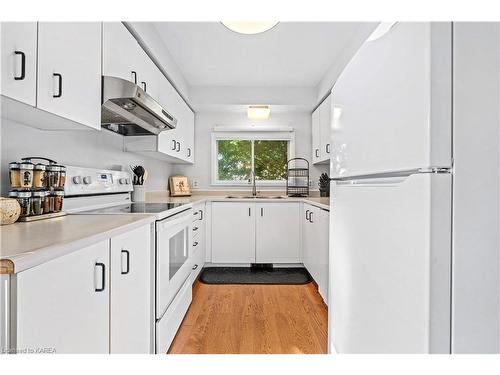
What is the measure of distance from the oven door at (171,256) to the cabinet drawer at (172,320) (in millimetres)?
44

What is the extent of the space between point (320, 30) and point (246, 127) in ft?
6.04

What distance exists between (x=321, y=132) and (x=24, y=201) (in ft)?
9.52

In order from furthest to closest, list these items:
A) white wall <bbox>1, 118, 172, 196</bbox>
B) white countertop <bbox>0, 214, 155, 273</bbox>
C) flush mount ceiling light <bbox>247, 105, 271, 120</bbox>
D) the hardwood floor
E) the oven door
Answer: flush mount ceiling light <bbox>247, 105, 271, 120</bbox> → the hardwood floor → the oven door → white wall <bbox>1, 118, 172, 196</bbox> → white countertop <bbox>0, 214, 155, 273</bbox>

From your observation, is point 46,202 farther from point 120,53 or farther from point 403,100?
point 403,100

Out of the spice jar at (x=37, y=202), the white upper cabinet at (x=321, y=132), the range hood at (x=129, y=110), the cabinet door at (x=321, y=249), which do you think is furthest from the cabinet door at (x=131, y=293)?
the white upper cabinet at (x=321, y=132)

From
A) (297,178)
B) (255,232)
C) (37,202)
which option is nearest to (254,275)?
(255,232)

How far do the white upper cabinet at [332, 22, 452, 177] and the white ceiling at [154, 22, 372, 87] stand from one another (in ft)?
4.95

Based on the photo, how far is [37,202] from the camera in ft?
4.04

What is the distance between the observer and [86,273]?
866 mm

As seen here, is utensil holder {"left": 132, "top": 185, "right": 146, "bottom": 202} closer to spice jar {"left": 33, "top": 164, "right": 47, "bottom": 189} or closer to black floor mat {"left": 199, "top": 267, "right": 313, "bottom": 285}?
black floor mat {"left": 199, "top": 267, "right": 313, "bottom": 285}

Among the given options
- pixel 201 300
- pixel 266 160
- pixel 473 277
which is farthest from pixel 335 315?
pixel 266 160

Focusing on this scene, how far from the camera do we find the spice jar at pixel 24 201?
1.17m

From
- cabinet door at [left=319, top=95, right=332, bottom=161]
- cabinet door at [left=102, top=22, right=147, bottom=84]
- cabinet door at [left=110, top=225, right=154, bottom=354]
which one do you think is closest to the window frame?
cabinet door at [left=319, top=95, right=332, bottom=161]

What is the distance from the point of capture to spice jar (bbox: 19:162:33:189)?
1.17 metres
